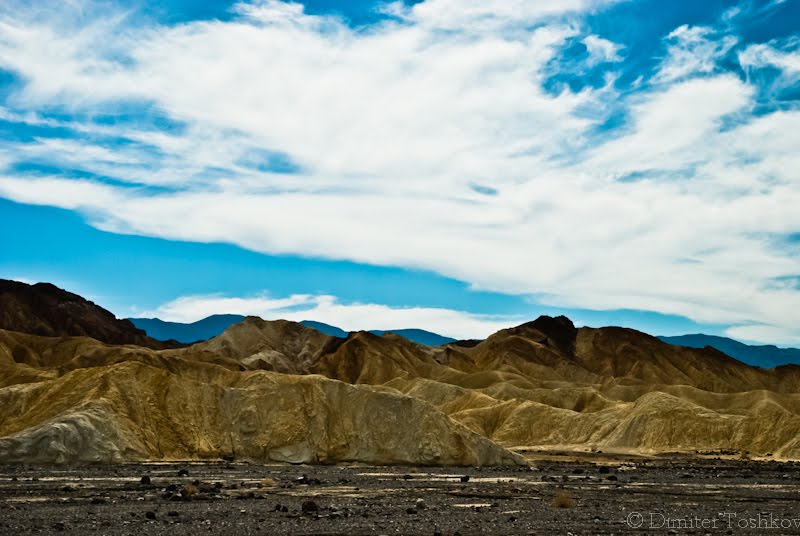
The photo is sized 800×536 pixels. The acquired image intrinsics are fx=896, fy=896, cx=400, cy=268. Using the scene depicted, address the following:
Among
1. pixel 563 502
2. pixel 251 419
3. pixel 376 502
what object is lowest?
pixel 376 502

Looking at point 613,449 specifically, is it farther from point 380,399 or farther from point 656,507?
point 656,507

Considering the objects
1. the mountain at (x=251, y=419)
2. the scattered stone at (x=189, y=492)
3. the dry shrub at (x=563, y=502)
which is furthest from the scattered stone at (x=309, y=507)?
the mountain at (x=251, y=419)

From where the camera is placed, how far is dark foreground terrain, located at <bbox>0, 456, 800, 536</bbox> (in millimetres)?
32812

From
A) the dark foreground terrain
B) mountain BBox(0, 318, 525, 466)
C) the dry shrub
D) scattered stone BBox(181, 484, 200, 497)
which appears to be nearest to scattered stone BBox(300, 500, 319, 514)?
the dark foreground terrain

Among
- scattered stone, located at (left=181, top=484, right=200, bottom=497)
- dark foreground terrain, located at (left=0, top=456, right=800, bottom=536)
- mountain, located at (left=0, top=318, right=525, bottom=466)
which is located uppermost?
mountain, located at (left=0, top=318, right=525, bottom=466)

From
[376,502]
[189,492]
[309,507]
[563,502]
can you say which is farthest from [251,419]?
[309,507]

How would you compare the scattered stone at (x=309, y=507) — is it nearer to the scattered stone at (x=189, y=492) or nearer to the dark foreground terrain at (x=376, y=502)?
the dark foreground terrain at (x=376, y=502)

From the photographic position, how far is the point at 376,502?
42312 mm

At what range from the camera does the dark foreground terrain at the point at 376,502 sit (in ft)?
108

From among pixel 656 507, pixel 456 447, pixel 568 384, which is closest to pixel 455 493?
pixel 656 507

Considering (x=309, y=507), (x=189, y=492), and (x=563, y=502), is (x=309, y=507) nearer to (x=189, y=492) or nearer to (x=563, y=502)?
(x=189, y=492)

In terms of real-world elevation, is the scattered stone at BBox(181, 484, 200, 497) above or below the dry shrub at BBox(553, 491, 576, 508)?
above

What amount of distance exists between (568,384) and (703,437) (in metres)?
63.4

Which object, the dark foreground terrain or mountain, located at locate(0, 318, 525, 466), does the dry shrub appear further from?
mountain, located at locate(0, 318, 525, 466)
